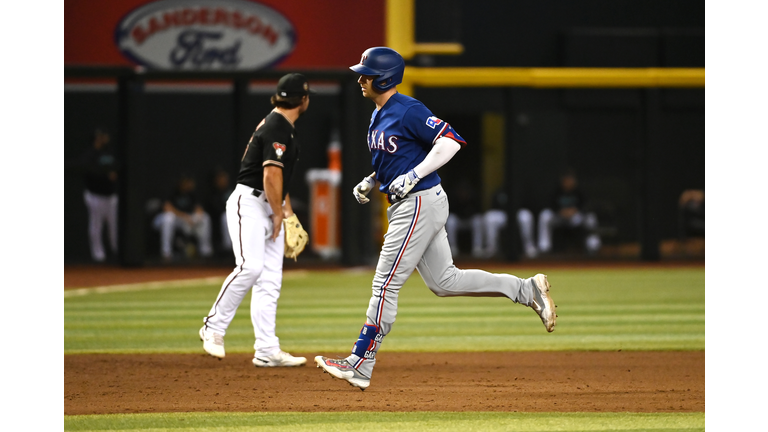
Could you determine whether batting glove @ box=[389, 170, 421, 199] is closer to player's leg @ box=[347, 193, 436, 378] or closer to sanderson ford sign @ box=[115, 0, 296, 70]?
player's leg @ box=[347, 193, 436, 378]

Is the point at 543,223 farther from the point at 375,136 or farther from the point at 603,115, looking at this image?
the point at 375,136

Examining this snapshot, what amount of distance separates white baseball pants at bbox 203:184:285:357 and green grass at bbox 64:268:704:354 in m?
0.82

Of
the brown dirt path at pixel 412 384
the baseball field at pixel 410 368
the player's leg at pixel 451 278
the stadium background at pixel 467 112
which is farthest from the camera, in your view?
the stadium background at pixel 467 112

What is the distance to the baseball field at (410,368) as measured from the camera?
4824 millimetres

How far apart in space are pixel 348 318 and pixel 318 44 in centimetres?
856

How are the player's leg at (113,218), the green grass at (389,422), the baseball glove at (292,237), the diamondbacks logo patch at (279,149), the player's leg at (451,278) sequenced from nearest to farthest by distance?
1. the green grass at (389,422)
2. the player's leg at (451,278)
3. the diamondbacks logo patch at (279,149)
4. the baseball glove at (292,237)
5. the player's leg at (113,218)

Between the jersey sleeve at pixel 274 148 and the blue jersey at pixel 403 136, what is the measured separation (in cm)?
93

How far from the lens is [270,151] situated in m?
6.32

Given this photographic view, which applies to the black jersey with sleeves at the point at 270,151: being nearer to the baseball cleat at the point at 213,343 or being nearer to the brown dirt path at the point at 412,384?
the baseball cleat at the point at 213,343

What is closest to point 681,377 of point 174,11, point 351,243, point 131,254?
point 351,243

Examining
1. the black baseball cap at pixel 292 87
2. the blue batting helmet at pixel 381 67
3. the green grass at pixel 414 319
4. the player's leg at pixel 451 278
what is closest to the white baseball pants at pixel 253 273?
the black baseball cap at pixel 292 87

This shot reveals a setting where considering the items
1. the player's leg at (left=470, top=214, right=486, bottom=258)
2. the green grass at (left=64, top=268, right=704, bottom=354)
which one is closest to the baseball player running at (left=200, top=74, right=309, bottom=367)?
the green grass at (left=64, top=268, right=704, bottom=354)

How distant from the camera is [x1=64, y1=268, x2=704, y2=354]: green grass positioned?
763cm

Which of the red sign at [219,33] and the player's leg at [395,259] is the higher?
the red sign at [219,33]
